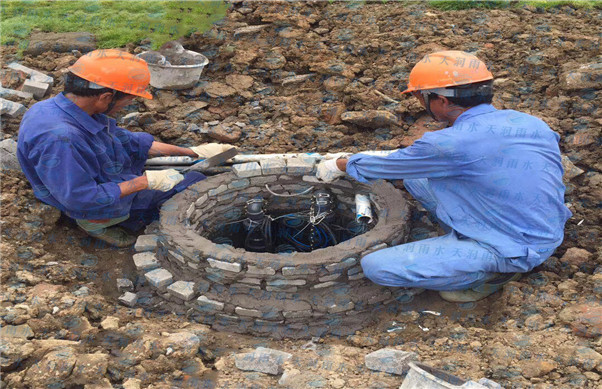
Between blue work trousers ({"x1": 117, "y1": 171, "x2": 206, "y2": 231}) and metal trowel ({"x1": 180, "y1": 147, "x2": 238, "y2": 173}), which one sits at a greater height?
metal trowel ({"x1": 180, "y1": 147, "x2": 238, "y2": 173})

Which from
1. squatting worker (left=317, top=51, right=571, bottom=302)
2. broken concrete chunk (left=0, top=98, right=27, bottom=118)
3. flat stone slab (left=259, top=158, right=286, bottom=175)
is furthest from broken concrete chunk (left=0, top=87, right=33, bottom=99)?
squatting worker (left=317, top=51, right=571, bottom=302)

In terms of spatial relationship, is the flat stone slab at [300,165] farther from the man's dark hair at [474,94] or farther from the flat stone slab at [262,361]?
the flat stone slab at [262,361]

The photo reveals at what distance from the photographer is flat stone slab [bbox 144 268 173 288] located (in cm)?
436

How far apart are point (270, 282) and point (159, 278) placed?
88cm

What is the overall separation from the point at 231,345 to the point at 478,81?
253cm

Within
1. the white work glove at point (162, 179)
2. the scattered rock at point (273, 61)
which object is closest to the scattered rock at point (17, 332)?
the white work glove at point (162, 179)

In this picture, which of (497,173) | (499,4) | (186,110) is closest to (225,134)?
(186,110)

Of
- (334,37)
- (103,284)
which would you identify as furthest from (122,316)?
(334,37)

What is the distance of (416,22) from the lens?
7355mm

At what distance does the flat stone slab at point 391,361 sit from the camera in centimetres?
333

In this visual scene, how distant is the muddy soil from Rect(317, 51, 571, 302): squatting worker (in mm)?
343

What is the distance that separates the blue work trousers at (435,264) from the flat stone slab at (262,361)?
95cm

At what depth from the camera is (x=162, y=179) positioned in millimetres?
4711

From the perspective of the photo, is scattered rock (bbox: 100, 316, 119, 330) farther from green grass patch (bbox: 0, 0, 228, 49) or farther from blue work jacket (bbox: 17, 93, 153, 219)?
green grass patch (bbox: 0, 0, 228, 49)
